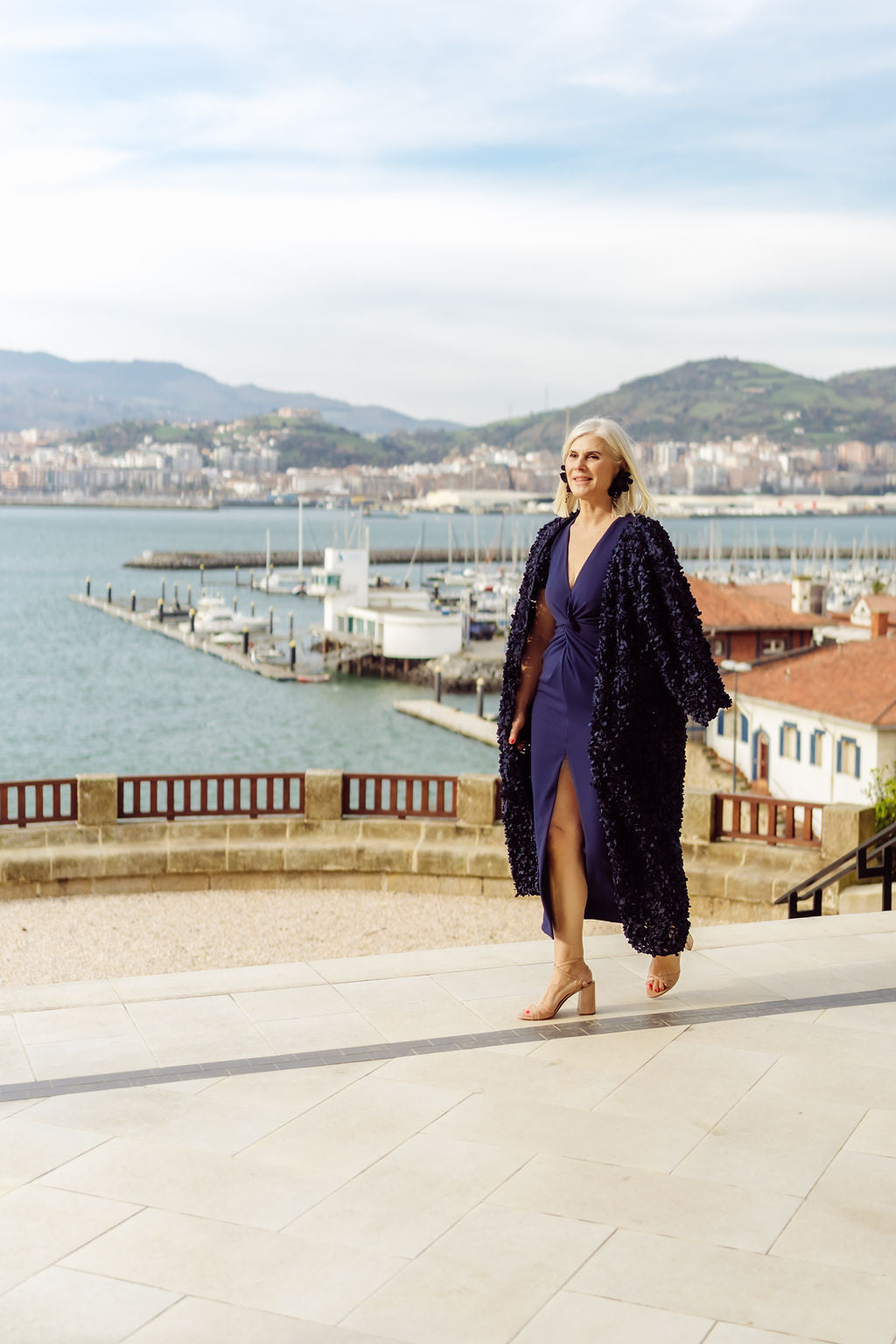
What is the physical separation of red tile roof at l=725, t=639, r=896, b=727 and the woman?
2657 centimetres

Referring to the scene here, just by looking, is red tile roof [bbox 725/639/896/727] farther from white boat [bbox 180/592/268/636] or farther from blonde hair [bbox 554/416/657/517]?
white boat [bbox 180/592/268/636]

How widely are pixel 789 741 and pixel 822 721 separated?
2945 millimetres

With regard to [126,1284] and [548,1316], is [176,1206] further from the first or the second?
[548,1316]

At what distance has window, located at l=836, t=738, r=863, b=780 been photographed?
31859 millimetres

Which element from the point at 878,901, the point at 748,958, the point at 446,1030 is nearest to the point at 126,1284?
the point at 446,1030

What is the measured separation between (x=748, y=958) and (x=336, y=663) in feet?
234

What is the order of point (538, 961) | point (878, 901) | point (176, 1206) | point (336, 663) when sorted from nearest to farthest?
1. point (176, 1206)
2. point (538, 961)
3. point (878, 901)
4. point (336, 663)

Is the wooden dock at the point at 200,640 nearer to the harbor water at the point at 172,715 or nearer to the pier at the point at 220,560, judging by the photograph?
the harbor water at the point at 172,715

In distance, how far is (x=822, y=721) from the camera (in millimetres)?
32719

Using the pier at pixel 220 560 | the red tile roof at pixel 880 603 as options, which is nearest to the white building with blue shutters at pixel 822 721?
the red tile roof at pixel 880 603

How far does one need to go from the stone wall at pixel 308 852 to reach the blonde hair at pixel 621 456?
26.2ft

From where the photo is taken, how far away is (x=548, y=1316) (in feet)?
11.0

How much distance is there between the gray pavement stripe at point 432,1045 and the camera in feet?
16.2

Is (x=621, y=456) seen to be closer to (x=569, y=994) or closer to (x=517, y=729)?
(x=517, y=729)
